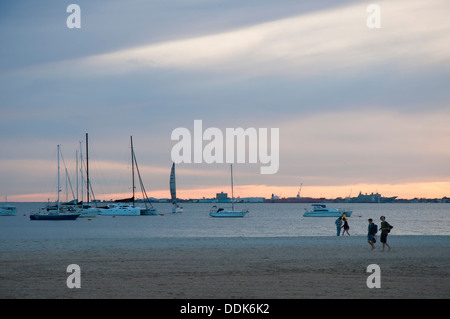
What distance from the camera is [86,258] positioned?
85.3ft

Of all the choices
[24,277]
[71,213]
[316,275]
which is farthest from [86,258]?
[71,213]

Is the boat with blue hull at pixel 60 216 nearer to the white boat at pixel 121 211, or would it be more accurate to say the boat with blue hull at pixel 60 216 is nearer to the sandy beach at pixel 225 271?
the white boat at pixel 121 211

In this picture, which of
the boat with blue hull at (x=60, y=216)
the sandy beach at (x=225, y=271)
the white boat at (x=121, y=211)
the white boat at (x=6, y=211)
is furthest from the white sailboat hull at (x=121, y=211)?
the sandy beach at (x=225, y=271)

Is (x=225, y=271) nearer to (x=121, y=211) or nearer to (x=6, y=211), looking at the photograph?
(x=121, y=211)

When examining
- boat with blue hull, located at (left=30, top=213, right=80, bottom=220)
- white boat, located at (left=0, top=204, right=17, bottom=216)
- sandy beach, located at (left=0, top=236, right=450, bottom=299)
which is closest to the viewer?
sandy beach, located at (left=0, top=236, right=450, bottom=299)

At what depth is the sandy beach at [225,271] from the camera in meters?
16.7

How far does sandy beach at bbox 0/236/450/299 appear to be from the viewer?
54.9 ft

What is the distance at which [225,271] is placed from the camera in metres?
21.3

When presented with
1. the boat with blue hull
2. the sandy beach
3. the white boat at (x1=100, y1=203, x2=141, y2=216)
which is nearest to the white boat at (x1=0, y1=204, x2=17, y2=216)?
the white boat at (x1=100, y1=203, x2=141, y2=216)

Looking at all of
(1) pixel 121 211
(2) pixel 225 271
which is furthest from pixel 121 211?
(2) pixel 225 271

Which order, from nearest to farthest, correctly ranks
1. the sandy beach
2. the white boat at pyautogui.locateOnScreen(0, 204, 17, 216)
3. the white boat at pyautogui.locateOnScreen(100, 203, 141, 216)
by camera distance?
the sandy beach < the white boat at pyautogui.locateOnScreen(100, 203, 141, 216) < the white boat at pyautogui.locateOnScreen(0, 204, 17, 216)

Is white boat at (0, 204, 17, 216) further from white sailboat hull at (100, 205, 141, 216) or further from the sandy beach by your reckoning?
the sandy beach
